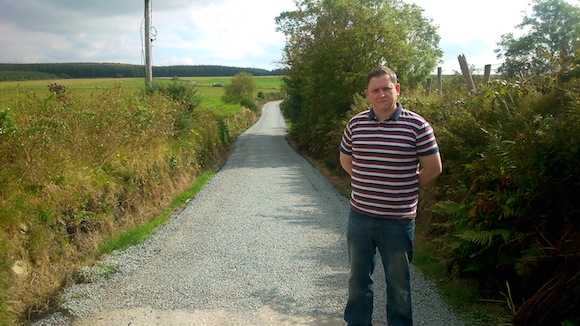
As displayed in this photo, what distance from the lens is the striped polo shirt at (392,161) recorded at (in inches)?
129

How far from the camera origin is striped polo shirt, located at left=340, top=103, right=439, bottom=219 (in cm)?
329

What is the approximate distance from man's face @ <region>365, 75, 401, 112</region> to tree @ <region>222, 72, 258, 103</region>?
64.1 metres

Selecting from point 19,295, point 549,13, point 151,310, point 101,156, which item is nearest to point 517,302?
point 151,310

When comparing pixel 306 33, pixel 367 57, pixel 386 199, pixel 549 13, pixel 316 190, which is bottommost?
pixel 316 190

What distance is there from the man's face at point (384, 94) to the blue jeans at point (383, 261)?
0.87 meters

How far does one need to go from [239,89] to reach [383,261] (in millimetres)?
68189

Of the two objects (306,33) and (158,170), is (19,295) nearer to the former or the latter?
(158,170)

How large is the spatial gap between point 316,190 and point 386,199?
8.70 m

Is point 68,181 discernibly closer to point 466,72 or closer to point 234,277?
point 234,277

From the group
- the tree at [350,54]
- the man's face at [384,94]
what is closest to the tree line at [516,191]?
the man's face at [384,94]

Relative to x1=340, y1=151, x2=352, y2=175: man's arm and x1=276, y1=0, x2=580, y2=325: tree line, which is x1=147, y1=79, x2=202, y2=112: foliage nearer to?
x1=276, y1=0, x2=580, y2=325: tree line

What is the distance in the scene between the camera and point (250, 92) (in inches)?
2832

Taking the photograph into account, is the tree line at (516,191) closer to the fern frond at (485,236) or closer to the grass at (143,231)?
the fern frond at (485,236)

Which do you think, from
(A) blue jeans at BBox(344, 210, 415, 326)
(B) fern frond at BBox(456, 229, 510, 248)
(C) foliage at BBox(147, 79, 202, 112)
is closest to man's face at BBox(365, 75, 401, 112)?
(A) blue jeans at BBox(344, 210, 415, 326)
